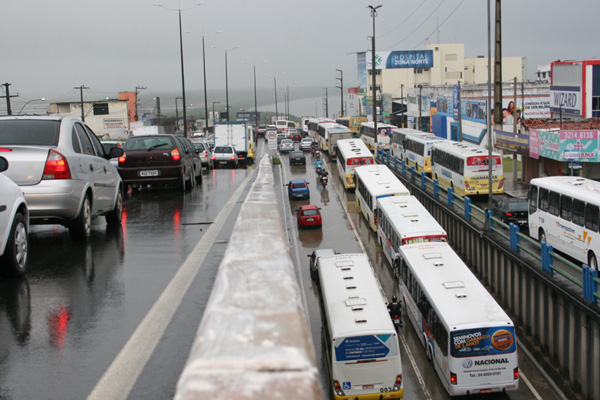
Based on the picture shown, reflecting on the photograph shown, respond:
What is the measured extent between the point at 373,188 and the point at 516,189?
1138 centimetres

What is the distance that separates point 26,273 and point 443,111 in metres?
69.6

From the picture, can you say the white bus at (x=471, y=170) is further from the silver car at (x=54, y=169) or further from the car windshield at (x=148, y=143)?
the silver car at (x=54, y=169)

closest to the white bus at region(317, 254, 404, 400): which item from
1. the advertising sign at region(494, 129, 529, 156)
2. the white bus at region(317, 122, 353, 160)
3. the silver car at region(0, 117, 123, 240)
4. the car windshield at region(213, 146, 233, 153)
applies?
the silver car at region(0, 117, 123, 240)

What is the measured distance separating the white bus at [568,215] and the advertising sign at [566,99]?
21.4 metres

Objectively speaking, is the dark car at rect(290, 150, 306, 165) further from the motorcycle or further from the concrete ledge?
the concrete ledge

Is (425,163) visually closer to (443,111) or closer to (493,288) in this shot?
(443,111)

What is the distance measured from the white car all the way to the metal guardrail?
1678 centimetres

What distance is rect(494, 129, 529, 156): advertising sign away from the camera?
1807 inches

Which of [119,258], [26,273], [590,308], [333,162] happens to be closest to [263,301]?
[26,273]

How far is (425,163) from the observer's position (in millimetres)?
55688

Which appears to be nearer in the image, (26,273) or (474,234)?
(26,273)

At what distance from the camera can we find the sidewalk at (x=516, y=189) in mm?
45319

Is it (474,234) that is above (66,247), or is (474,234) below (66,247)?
below

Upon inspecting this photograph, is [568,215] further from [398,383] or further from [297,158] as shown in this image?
[297,158]
